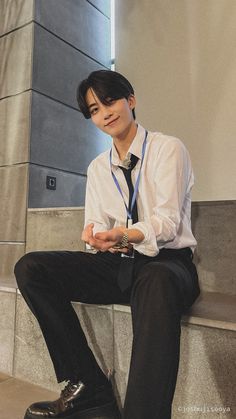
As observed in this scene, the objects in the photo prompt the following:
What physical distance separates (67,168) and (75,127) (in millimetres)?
348

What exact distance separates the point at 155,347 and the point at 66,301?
461 mm

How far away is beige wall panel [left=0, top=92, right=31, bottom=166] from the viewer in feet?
7.16

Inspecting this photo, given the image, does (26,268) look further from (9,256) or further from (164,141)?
(9,256)

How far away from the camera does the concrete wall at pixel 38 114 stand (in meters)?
2.18

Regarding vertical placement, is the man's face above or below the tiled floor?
above

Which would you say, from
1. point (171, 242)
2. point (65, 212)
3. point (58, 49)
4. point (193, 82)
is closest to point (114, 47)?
point (58, 49)

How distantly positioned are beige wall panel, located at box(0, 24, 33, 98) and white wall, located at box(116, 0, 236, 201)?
92 centimetres

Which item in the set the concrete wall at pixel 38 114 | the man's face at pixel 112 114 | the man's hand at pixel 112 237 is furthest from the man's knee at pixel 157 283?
the concrete wall at pixel 38 114

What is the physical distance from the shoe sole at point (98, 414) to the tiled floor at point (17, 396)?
0.46 ft

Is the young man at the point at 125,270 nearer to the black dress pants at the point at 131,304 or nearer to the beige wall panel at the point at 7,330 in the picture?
the black dress pants at the point at 131,304

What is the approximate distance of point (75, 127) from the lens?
8.37ft

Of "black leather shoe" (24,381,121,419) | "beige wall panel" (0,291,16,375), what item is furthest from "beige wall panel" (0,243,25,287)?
"black leather shoe" (24,381,121,419)

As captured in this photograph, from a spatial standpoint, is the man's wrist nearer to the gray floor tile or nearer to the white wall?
the gray floor tile

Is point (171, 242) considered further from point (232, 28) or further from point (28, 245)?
point (232, 28)
